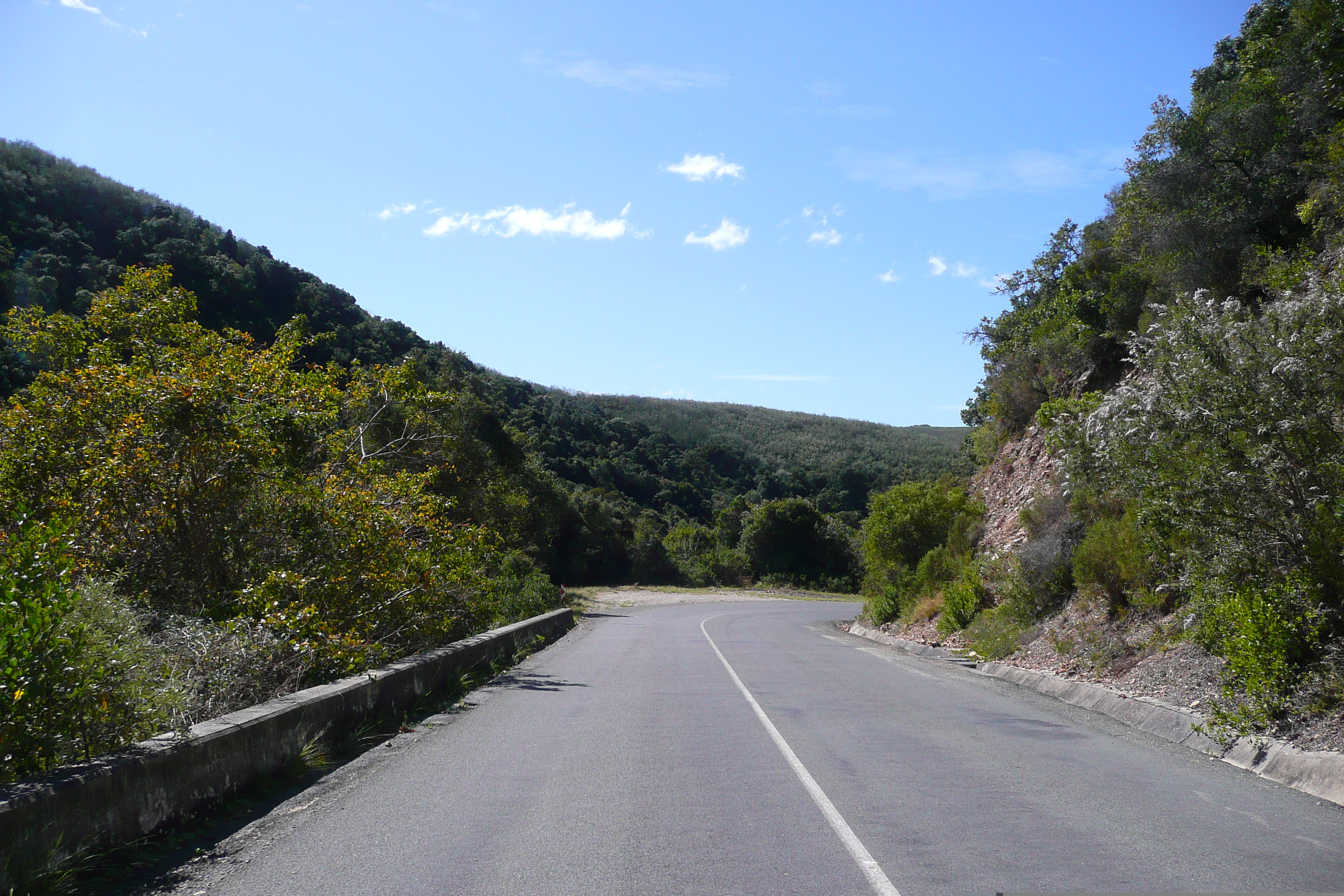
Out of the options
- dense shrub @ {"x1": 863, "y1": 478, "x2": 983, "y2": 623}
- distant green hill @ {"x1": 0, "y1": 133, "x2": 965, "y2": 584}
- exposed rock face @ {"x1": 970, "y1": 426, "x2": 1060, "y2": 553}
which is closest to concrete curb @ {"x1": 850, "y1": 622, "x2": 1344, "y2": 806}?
exposed rock face @ {"x1": 970, "y1": 426, "x2": 1060, "y2": 553}

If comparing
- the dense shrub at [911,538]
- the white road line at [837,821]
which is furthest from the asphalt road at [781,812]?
the dense shrub at [911,538]

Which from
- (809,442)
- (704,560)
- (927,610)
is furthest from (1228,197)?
(809,442)

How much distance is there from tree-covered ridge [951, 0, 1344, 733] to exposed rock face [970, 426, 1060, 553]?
46.0 inches

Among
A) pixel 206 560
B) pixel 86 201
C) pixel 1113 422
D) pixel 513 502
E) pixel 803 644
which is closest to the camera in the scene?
pixel 206 560

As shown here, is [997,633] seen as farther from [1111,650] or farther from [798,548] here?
[798,548]

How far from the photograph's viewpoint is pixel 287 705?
24.6 feet

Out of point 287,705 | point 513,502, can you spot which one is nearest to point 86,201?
point 513,502

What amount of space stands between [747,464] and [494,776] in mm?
107429

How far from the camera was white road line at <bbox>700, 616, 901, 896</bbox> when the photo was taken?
472 cm

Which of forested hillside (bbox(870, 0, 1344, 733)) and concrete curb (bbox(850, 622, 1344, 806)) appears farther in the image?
forested hillside (bbox(870, 0, 1344, 733))

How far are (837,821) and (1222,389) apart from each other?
6752 millimetres

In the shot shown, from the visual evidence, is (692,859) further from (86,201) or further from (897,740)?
(86,201)

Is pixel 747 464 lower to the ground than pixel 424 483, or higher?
higher

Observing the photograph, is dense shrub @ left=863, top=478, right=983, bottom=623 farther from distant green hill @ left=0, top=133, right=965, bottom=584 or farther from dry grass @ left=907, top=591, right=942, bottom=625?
distant green hill @ left=0, top=133, right=965, bottom=584
